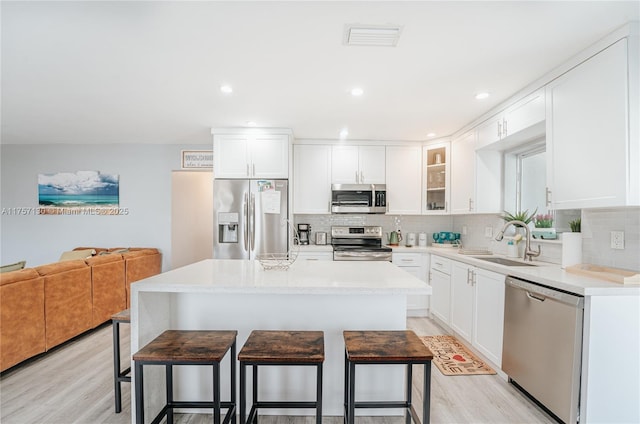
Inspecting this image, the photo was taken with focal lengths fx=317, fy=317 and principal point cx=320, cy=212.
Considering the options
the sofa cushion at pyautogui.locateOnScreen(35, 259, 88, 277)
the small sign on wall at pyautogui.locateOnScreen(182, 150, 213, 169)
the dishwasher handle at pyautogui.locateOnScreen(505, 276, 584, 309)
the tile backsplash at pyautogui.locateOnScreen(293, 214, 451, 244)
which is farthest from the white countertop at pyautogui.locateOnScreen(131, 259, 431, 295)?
the small sign on wall at pyautogui.locateOnScreen(182, 150, 213, 169)

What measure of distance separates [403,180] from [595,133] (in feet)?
8.56

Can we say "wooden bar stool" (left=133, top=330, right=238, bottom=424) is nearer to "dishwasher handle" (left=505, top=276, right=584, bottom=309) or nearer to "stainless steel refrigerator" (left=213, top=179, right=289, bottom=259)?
"dishwasher handle" (left=505, top=276, right=584, bottom=309)

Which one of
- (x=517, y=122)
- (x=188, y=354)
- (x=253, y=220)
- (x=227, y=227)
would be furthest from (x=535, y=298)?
(x=227, y=227)

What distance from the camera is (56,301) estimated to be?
2967 mm

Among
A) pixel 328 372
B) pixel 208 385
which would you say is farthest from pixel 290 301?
pixel 208 385

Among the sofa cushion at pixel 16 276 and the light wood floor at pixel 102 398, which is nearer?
the light wood floor at pixel 102 398

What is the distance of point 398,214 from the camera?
4.58 metres

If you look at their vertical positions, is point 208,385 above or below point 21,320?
below

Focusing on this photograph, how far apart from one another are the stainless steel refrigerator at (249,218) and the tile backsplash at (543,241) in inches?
32.6

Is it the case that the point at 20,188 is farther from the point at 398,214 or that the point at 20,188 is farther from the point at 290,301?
the point at 398,214

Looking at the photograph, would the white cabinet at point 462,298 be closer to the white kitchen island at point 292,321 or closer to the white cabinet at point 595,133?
the white cabinet at point 595,133

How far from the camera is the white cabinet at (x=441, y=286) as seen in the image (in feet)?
11.6

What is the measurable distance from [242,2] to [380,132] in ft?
9.01

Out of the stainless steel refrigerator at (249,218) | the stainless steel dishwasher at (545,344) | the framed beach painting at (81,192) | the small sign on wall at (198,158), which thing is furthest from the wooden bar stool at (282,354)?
the framed beach painting at (81,192)
